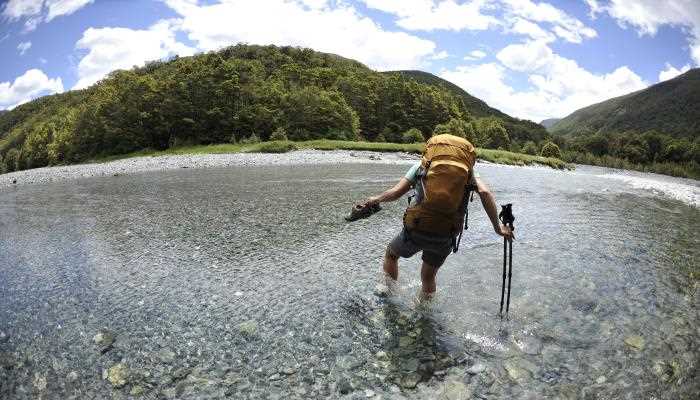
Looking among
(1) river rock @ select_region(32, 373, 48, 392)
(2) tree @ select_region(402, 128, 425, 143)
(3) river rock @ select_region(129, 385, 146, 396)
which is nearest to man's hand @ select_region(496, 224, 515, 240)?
(3) river rock @ select_region(129, 385, 146, 396)

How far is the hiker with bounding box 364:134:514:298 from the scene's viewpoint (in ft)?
19.8

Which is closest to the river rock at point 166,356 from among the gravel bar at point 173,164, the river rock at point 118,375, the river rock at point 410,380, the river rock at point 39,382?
the river rock at point 118,375

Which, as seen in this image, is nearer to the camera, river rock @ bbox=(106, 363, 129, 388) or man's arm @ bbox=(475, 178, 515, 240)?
river rock @ bbox=(106, 363, 129, 388)

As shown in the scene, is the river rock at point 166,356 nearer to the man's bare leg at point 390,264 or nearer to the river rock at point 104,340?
the river rock at point 104,340

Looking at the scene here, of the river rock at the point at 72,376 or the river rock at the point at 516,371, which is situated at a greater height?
the river rock at the point at 72,376

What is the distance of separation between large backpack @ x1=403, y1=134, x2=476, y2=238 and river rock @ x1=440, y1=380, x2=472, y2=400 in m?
2.24

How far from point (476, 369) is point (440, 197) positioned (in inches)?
98.9

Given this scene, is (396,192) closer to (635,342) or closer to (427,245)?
(427,245)

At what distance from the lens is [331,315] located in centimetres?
729

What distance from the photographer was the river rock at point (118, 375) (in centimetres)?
536

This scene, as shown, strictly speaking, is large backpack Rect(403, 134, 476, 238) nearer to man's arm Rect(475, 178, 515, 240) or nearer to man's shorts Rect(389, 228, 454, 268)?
man's shorts Rect(389, 228, 454, 268)

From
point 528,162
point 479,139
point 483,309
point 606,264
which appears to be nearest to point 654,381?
point 483,309

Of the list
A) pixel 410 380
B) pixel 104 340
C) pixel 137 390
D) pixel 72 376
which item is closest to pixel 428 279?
pixel 410 380

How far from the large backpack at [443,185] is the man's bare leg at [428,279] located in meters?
0.98
